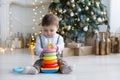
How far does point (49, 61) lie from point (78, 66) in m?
0.52

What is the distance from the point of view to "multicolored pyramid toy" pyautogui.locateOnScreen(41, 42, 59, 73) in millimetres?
3076

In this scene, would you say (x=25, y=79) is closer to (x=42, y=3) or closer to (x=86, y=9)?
(x=86, y=9)

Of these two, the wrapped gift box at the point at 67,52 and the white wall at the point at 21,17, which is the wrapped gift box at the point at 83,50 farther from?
the white wall at the point at 21,17

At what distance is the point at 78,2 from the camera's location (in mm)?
4578

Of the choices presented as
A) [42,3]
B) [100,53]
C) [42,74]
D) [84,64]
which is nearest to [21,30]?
[42,3]

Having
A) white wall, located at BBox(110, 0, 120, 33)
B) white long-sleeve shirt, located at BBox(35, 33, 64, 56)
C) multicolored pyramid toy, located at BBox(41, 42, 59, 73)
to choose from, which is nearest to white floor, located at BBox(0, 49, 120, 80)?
multicolored pyramid toy, located at BBox(41, 42, 59, 73)

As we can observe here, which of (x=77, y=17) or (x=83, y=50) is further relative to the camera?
(x=77, y=17)

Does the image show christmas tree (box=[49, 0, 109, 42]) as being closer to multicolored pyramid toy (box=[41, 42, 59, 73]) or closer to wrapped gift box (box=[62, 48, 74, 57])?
wrapped gift box (box=[62, 48, 74, 57])

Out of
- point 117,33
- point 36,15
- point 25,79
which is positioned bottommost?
point 25,79

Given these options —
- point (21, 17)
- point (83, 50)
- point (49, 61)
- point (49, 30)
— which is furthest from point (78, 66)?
point (21, 17)

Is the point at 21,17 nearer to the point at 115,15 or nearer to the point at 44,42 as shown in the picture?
the point at 115,15

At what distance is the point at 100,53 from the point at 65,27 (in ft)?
2.04

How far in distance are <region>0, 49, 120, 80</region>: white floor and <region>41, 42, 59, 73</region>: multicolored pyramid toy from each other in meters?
0.08

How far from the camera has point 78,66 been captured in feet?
11.4
